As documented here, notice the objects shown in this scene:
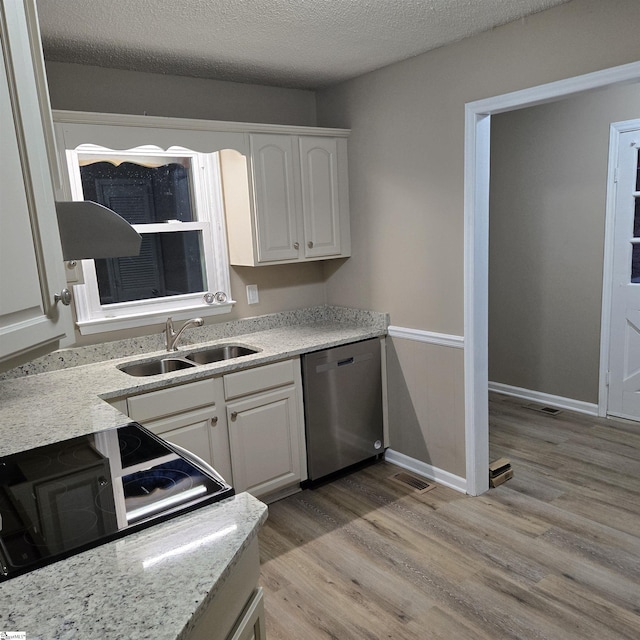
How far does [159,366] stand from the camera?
318 cm

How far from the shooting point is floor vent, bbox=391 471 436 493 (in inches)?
132

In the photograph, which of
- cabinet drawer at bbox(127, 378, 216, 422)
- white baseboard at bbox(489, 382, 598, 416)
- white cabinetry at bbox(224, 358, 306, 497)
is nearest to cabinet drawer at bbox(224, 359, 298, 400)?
white cabinetry at bbox(224, 358, 306, 497)

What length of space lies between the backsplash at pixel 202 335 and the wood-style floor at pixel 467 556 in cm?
102

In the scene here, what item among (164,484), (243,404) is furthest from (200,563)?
(243,404)

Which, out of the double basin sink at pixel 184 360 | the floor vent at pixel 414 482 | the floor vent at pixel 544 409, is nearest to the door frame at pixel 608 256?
the floor vent at pixel 544 409

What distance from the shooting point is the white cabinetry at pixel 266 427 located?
3.06 meters

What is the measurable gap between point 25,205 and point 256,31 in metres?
1.83

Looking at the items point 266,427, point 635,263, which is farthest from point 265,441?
point 635,263

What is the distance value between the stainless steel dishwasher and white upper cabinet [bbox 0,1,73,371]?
2073mm

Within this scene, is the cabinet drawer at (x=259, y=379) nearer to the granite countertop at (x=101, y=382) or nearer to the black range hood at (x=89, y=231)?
the granite countertop at (x=101, y=382)

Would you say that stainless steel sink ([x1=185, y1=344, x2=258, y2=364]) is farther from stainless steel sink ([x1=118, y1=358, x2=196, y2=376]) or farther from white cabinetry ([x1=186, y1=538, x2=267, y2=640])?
white cabinetry ([x1=186, y1=538, x2=267, y2=640])

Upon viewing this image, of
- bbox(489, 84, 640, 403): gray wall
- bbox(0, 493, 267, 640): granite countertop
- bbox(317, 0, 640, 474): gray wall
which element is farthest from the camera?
bbox(489, 84, 640, 403): gray wall

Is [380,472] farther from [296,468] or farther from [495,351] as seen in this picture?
[495,351]

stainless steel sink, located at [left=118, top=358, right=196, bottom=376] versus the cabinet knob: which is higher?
the cabinet knob
